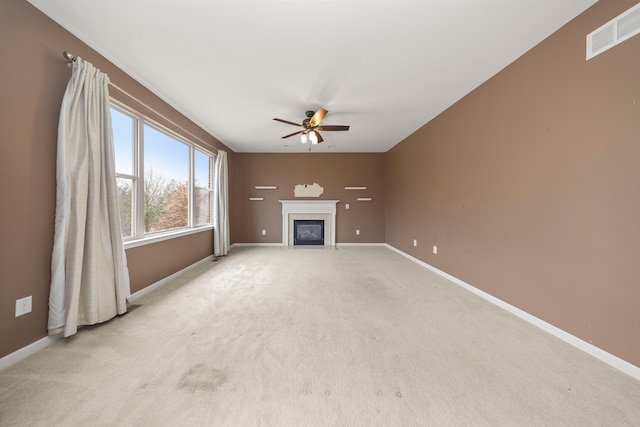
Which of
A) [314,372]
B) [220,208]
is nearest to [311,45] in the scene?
[314,372]

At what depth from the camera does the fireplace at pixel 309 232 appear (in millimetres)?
6039

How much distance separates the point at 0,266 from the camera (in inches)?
55.8

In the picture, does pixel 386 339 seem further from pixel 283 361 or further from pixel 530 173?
pixel 530 173

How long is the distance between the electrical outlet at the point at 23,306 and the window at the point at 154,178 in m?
1.02

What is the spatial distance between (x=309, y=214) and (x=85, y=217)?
4.43m

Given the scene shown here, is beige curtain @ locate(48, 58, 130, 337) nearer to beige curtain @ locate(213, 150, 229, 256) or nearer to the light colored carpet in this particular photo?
the light colored carpet

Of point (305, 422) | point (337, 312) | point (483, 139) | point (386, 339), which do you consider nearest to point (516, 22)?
point (483, 139)

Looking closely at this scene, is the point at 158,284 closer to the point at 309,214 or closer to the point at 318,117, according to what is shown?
the point at 318,117

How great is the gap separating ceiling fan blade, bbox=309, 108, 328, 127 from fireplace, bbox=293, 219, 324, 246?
10.5ft

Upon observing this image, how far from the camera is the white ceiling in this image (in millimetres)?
1626

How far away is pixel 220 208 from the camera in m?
4.62

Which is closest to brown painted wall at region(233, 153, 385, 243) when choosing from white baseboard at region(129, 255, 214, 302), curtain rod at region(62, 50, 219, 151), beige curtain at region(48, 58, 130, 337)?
curtain rod at region(62, 50, 219, 151)

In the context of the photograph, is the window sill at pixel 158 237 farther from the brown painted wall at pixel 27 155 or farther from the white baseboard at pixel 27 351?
the white baseboard at pixel 27 351

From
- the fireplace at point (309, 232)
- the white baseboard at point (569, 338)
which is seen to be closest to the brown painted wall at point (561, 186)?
the white baseboard at point (569, 338)
